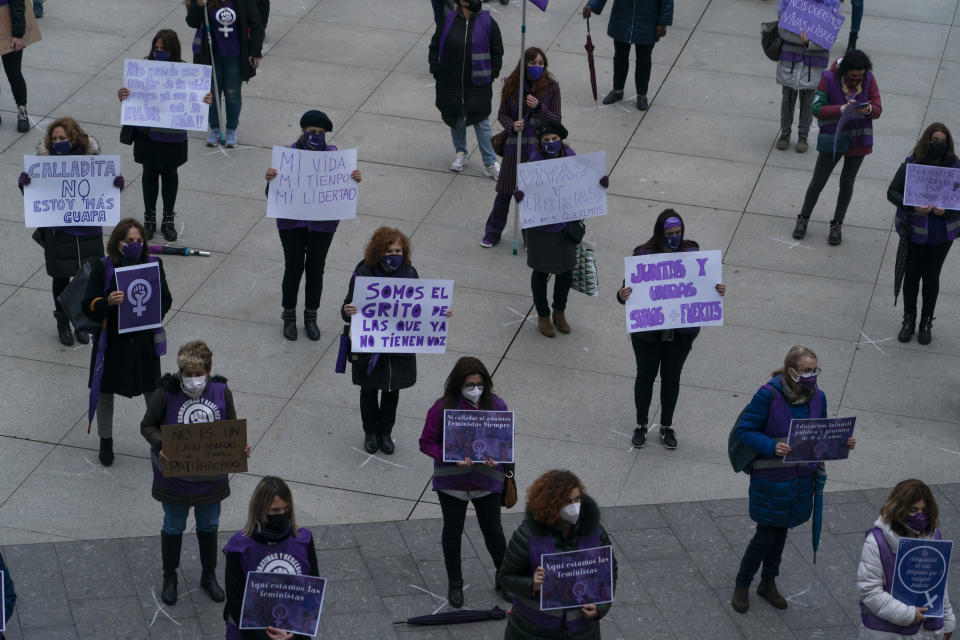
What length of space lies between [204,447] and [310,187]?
11.1 feet

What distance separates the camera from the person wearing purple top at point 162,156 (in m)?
11.5

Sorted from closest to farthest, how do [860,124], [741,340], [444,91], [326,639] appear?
[326,639] < [741,340] < [860,124] < [444,91]

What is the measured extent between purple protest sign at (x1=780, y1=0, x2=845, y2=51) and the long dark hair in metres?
6.93

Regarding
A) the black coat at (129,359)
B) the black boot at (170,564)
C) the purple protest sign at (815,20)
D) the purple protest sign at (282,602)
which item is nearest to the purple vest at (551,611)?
the purple protest sign at (282,602)

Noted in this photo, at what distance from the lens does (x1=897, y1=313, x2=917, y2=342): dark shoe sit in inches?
439

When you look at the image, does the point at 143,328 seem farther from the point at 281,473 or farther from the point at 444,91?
the point at 444,91

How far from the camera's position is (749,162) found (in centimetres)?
1382

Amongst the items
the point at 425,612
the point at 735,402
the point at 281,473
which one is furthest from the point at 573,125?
the point at 425,612

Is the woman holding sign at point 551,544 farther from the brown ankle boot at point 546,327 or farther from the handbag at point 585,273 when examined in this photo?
the brown ankle boot at point 546,327

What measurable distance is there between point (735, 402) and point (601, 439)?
113 cm

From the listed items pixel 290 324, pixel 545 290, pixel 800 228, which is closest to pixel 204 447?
pixel 290 324

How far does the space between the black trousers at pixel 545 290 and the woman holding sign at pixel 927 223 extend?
8.21ft

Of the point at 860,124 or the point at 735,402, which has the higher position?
the point at 860,124

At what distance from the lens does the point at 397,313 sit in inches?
355
